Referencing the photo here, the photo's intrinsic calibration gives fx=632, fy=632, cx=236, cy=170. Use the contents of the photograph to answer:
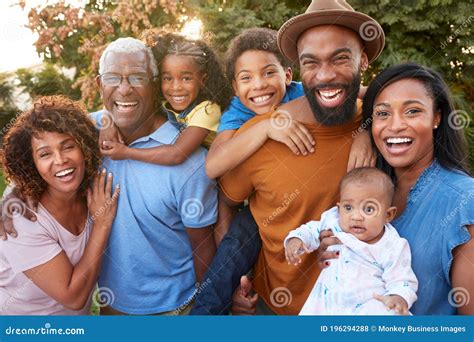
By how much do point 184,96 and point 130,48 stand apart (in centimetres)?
37

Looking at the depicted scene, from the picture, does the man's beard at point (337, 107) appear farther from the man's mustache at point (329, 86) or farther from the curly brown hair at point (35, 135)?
the curly brown hair at point (35, 135)

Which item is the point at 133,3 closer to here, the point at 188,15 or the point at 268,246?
the point at 188,15

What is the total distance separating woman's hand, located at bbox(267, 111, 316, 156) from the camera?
10.2 ft

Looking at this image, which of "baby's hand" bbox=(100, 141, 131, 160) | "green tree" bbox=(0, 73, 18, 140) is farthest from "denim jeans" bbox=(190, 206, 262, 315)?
"green tree" bbox=(0, 73, 18, 140)

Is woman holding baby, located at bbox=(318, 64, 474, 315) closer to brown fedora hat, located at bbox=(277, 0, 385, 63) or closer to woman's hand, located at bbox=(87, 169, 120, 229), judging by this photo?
brown fedora hat, located at bbox=(277, 0, 385, 63)

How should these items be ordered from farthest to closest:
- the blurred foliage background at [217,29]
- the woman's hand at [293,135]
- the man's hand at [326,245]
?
the blurred foliage background at [217,29] → the woman's hand at [293,135] → the man's hand at [326,245]

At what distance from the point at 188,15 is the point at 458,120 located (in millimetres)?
1567

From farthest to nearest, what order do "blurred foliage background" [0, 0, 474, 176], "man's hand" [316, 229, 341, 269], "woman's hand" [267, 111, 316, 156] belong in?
"blurred foliage background" [0, 0, 474, 176]
"woman's hand" [267, 111, 316, 156]
"man's hand" [316, 229, 341, 269]

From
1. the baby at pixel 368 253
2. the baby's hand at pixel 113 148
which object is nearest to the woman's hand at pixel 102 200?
the baby's hand at pixel 113 148

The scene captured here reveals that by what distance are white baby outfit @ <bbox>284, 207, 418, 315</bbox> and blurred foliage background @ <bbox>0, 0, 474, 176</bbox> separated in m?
1.08

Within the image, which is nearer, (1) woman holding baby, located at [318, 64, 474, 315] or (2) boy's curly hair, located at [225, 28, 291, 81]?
(1) woman holding baby, located at [318, 64, 474, 315]

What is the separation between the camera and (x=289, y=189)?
3.13 meters

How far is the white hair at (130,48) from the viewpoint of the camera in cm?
326

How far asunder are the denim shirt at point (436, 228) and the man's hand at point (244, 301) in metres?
0.84
